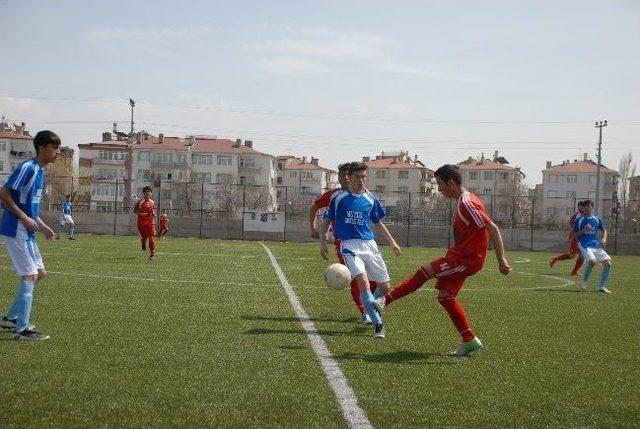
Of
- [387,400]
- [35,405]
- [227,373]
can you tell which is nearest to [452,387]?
[387,400]

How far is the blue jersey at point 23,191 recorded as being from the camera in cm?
709

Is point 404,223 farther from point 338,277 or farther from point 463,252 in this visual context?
point 463,252

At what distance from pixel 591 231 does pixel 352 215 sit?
949 centimetres

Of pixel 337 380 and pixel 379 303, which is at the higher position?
pixel 379 303

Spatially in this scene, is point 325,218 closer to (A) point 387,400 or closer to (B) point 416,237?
(A) point 387,400

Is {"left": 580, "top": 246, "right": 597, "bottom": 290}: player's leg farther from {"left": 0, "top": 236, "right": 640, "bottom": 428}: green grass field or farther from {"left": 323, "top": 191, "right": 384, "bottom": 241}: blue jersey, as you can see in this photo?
{"left": 323, "top": 191, "right": 384, "bottom": 241}: blue jersey

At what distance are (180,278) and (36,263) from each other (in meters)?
7.20

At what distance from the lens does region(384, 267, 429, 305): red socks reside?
24.8ft

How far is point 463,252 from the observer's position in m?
7.22

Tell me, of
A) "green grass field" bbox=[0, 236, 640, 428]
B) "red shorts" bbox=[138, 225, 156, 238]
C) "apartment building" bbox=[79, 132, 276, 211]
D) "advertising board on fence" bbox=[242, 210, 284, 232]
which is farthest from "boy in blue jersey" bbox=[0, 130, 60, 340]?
"apartment building" bbox=[79, 132, 276, 211]

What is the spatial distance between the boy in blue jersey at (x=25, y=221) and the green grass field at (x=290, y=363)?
1.03 feet

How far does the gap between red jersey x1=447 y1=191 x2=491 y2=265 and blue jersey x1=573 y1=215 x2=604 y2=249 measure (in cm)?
994

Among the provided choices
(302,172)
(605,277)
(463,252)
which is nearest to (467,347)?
(463,252)

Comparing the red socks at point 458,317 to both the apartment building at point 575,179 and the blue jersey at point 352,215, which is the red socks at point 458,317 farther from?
the apartment building at point 575,179
